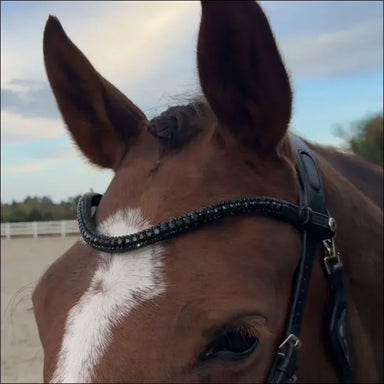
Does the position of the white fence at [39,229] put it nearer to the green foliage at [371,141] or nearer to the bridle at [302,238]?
the green foliage at [371,141]

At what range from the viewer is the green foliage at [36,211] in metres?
30.1

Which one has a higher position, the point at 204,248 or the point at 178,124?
the point at 178,124

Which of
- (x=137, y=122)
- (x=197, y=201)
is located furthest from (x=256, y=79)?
(x=137, y=122)

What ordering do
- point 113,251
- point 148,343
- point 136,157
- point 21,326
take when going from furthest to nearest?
point 21,326 → point 136,157 → point 113,251 → point 148,343

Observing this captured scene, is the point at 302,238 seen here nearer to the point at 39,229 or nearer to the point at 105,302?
the point at 105,302

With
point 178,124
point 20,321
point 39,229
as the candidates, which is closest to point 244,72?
point 178,124

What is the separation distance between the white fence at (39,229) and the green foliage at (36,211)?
2.21 metres

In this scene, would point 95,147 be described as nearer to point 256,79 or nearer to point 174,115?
point 174,115

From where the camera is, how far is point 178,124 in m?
1.92

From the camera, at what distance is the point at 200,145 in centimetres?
191

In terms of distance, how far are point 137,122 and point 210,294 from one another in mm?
871

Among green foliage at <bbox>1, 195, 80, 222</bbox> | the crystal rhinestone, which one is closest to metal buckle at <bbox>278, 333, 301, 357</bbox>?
the crystal rhinestone

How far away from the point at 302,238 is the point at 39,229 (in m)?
26.0

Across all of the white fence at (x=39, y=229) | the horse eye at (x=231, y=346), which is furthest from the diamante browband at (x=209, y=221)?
the white fence at (x=39, y=229)
